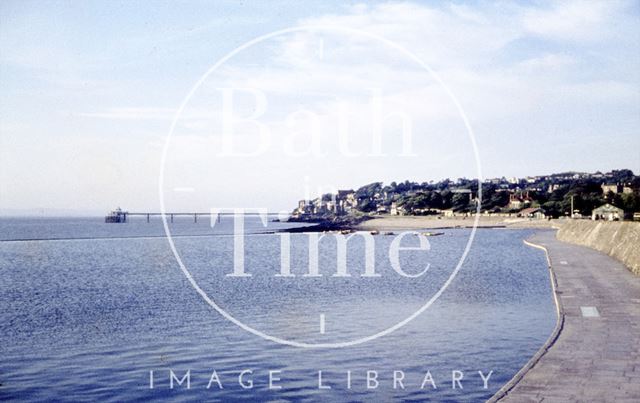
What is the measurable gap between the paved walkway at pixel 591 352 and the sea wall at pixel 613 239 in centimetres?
841

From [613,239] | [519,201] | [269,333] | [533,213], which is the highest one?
[519,201]

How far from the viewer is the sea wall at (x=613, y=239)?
1344 inches

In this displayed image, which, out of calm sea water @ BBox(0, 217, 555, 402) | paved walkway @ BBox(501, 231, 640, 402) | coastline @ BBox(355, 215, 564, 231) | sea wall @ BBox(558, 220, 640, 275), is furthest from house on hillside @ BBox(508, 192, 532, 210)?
paved walkway @ BBox(501, 231, 640, 402)

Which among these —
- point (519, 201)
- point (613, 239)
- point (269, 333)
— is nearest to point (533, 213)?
point (519, 201)

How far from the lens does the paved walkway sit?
36.0ft

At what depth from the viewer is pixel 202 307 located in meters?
28.2

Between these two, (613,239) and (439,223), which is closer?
(613,239)

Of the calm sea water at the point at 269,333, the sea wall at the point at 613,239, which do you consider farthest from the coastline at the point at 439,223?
the calm sea water at the point at 269,333

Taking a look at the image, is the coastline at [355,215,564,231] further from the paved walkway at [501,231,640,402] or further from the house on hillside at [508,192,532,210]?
the paved walkway at [501,231,640,402]

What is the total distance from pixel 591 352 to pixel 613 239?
33.7 meters

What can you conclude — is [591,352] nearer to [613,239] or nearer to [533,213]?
[613,239]

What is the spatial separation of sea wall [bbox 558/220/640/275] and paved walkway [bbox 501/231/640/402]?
27.6ft

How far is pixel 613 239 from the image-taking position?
4466 cm

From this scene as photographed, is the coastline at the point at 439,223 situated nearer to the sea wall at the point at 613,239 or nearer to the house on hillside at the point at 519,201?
the house on hillside at the point at 519,201
